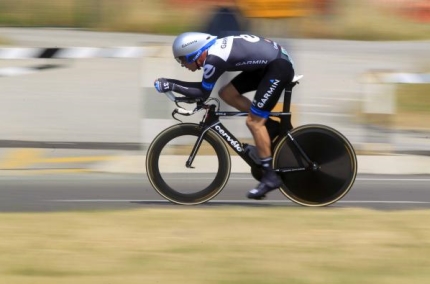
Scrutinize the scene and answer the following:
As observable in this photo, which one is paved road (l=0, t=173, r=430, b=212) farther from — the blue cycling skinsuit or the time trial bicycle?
the blue cycling skinsuit

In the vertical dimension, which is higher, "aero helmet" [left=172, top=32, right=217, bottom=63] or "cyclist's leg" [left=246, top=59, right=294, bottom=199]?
"aero helmet" [left=172, top=32, right=217, bottom=63]

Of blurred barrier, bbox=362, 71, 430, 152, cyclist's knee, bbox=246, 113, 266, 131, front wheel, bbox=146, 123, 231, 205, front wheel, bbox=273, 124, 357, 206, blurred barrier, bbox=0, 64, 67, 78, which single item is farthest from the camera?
blurred barrier, bbox=0, 64, 67, 78

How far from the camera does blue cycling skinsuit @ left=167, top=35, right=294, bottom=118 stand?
880 centimetres

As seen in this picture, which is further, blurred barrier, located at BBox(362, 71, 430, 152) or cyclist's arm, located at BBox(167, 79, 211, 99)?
→ blurred barrier, located at BBox(362, 71, 430, 152)

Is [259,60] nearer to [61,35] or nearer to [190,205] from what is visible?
[190,205]

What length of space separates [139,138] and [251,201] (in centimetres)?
483

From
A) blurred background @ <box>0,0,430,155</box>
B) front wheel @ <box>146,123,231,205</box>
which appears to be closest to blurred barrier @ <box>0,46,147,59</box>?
blurred background @ <box>0,0,430,155</box>

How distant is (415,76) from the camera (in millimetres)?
14039

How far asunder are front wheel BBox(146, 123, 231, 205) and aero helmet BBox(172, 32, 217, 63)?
2.14 feet

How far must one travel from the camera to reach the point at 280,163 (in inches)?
367

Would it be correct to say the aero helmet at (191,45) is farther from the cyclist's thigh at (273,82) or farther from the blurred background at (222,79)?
the blurred background at (222,79)

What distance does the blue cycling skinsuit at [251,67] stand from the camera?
28.9ft

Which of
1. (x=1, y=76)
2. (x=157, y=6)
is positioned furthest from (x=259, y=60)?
(x=157, y=6)

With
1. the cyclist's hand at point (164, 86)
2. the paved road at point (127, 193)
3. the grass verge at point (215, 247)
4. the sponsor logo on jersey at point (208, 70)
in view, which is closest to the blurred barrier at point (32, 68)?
the paved road at point (127, 193)
